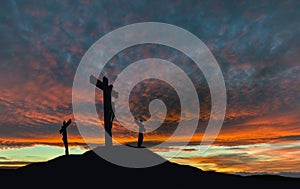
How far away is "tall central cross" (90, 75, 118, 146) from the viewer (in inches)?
977

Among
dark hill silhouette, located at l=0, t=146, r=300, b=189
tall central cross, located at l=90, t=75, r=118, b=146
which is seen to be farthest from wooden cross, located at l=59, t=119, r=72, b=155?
tall central cross, located at l=90, t=75, r=118, b=146

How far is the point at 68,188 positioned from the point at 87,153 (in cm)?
693

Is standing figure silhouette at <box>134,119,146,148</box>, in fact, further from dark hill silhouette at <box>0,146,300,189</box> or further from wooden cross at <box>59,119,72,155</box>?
wooden cross at <box>59,119,72,155</box>

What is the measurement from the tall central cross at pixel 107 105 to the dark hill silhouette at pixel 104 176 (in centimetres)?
156

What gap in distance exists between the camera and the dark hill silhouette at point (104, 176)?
836 inches

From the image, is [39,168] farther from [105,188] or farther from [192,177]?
[192,177]

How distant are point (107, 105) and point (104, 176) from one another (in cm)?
626

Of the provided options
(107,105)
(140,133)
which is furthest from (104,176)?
(140,133)

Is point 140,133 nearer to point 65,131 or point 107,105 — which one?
point 107,105

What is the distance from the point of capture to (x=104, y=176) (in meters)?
22.1

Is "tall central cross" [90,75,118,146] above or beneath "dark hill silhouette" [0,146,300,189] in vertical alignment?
above

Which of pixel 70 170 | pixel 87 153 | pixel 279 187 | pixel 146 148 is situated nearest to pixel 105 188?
pixel 70 170

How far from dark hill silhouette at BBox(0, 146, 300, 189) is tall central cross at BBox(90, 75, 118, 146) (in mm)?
1564

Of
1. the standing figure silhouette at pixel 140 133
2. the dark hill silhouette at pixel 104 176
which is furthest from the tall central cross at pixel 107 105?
the standing figure silhouette at pixel 140 133
